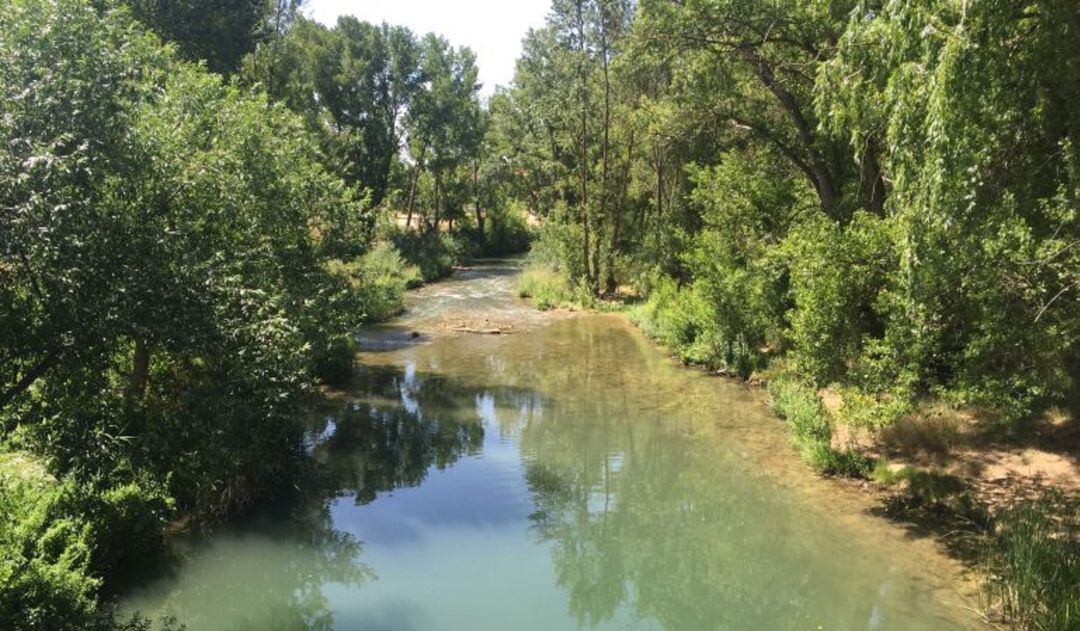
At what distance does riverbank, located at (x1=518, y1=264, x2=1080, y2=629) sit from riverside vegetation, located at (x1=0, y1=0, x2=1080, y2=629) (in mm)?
64

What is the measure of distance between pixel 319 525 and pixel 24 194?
6850 mm

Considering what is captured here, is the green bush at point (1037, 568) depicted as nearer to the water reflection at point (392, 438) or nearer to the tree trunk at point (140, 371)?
the water reflection at point (392, 438)

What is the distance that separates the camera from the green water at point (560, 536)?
29.9 ft

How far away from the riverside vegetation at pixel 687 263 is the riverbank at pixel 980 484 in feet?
0.21

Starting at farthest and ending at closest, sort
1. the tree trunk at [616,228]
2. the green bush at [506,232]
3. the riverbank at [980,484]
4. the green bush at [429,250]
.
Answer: the green bush at [506,232], the green bush at [429,250], the tree trunk at [616,228], the riverbank at [980,484]

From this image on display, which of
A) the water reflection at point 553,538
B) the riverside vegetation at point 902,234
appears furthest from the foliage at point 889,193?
the water reflection at point 553,538

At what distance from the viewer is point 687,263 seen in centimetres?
2284

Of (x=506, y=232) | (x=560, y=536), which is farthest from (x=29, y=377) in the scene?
(x=506, y=232)

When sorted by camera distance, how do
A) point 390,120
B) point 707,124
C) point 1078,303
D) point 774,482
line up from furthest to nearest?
1. point 390,120
2. point 707,124
3. point 774,482
4. point 1078,303

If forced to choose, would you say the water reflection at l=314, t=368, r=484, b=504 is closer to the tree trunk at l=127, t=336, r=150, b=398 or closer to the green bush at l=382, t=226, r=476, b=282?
the tree trunk at l=127, t=336, r=150, b=398

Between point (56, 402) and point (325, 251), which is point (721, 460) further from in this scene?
point (56, 402)

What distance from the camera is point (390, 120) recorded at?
46844 mm

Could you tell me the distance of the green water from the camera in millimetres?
9125


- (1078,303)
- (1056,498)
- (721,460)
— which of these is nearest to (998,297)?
(1078,303)
